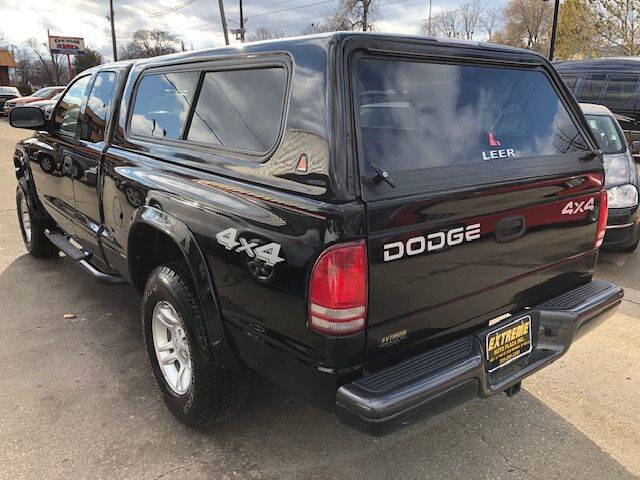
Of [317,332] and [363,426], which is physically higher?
[317,332]

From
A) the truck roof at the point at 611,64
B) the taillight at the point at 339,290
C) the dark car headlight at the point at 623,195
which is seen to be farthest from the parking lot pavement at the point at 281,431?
the truck roof at the point at 611,64

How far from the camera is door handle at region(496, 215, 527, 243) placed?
223 centimetres

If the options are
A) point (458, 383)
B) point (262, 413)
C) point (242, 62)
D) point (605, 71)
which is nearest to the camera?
point (458, 383)

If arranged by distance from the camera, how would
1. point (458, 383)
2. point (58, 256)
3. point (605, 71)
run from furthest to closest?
point (605, 71) → point (58, 256) → point (458, 383)

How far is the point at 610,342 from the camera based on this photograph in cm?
370

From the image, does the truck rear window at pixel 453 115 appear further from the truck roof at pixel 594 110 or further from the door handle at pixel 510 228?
the truck roof at pixel 594 110

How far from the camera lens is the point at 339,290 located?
1821 millimetres

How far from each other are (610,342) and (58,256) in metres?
5.03

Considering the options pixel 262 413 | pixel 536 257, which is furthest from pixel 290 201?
pixel 262 413

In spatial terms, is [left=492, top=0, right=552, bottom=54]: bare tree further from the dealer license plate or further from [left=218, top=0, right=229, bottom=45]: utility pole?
the dealer license plate

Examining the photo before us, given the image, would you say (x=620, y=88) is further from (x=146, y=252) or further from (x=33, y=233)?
(x=146, y=252)

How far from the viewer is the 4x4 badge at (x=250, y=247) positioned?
6.35 ft

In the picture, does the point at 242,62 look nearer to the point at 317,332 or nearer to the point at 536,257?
the point at 317,332

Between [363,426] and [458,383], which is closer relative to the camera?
[363,426]
